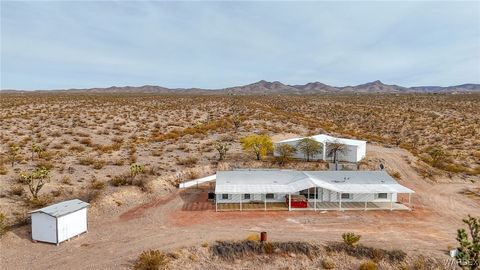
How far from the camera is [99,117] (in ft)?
217

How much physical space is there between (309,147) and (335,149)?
296cm

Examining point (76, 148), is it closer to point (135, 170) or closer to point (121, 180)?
point (121, 180)

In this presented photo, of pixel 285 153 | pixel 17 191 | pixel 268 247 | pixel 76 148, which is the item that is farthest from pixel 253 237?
pixel 76 148

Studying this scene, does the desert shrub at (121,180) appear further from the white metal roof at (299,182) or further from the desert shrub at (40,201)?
the white metal roof at (299,182)

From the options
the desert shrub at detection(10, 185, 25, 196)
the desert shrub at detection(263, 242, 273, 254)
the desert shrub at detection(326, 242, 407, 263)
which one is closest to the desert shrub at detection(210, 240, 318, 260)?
the desert shrub at detection(263, 242, 273, 254)

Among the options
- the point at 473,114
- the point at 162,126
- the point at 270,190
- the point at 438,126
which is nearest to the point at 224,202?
the point at 270,190

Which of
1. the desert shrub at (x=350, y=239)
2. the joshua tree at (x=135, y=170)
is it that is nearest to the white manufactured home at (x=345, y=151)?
the joshua tree at (x=135, y=170)

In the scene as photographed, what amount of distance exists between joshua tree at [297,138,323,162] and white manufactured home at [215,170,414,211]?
277 inches

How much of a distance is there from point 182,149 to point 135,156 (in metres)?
6.97

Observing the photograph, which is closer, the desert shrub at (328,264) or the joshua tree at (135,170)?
the desert shrub at (328,264)

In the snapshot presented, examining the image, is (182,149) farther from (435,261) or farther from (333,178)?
(435,261)

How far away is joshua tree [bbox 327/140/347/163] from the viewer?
136ft

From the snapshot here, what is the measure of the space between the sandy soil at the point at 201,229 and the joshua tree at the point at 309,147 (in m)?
11.6

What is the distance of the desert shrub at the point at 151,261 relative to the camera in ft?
65.3
